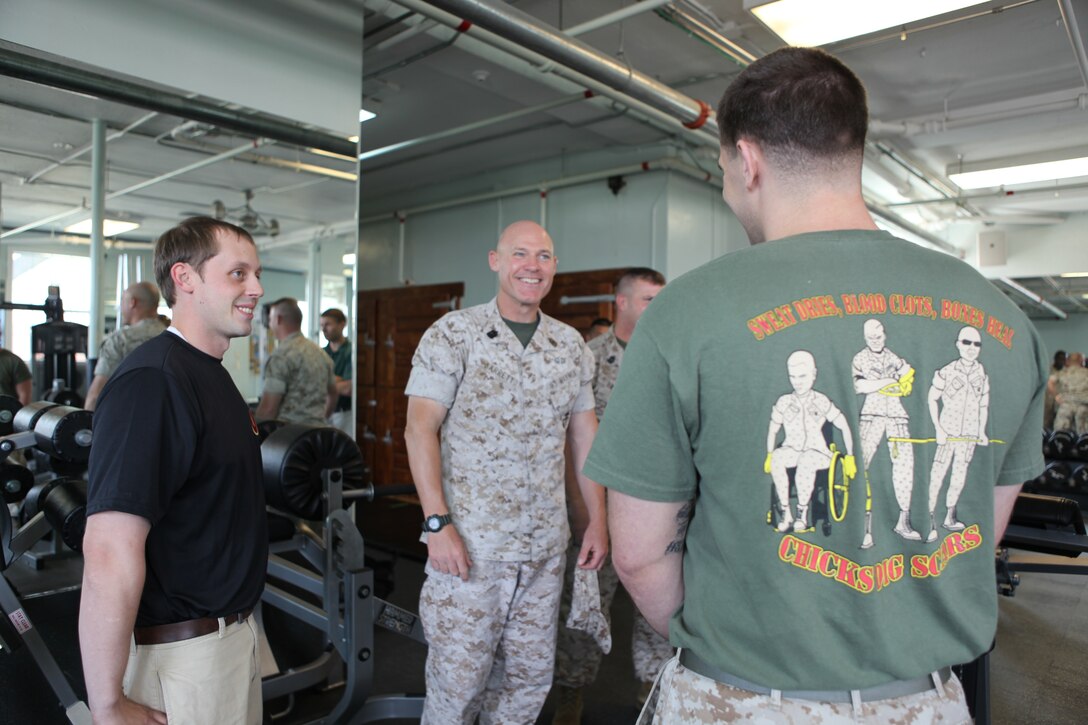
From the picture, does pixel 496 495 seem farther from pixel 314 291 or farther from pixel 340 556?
pixel 314 291

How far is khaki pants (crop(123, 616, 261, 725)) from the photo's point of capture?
4.28 feet

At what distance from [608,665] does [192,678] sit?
87.8 inches

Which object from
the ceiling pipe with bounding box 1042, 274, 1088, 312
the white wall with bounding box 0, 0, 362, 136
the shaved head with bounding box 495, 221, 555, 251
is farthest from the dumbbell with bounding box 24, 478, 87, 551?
the ceiling pipe with bounding box 1042, 274, 1088, 312

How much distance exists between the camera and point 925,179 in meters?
6.91

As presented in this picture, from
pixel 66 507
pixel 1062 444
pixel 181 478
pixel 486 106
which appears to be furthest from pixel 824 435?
pixel 1062 444

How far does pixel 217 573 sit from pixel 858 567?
1129 mm

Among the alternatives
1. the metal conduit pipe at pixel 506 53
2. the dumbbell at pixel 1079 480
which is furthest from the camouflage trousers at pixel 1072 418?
the metal conduit pipe at pixel 506 53

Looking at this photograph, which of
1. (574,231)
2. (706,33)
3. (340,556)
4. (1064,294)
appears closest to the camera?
(340,556)

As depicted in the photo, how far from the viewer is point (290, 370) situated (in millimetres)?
4008

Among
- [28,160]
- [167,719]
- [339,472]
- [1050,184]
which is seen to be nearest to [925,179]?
[1050,184]

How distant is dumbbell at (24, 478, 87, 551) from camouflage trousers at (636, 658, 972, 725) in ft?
6.36

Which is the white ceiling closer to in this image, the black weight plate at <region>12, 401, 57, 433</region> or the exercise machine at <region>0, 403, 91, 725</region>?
the black weight plate at <region>12, 401, 57, 433</region>

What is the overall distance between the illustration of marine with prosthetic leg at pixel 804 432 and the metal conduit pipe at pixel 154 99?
3.08 metres

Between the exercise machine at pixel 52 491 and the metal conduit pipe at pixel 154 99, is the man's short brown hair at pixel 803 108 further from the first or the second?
the metal conduit pipe at pixel 154 99
